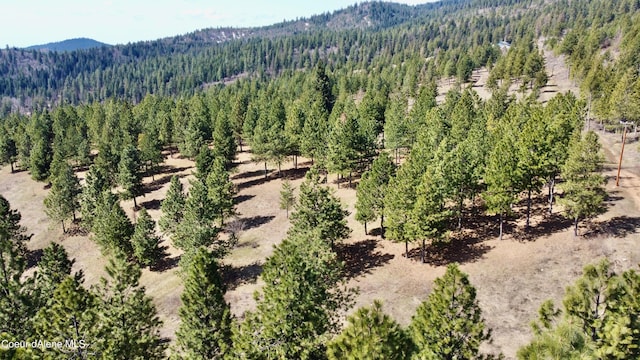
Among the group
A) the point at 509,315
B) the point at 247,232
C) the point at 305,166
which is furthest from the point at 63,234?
the point at 509,315

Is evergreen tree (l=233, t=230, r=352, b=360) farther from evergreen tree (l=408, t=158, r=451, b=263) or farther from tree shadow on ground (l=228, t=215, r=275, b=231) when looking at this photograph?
tree shadow on ground (l=228, t=215, r=275, b=231)

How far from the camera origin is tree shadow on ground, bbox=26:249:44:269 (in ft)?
207

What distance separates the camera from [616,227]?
1754 inches

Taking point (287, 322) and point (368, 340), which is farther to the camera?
point (287, 322)

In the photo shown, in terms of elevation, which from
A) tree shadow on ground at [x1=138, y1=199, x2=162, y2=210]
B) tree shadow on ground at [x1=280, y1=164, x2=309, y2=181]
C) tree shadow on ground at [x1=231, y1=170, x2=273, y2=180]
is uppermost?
tree shadow on ground at [x1=280, y1=164, x2=309, y2=181]

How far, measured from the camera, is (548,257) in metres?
42.5

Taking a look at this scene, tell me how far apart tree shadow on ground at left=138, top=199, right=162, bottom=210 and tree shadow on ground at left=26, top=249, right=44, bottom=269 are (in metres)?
16.5

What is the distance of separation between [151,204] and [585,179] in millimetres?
65889

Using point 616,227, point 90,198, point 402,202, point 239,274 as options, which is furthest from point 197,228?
point 616,227

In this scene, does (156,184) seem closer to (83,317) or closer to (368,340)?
(83,317)

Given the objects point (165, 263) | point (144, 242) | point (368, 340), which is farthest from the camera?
point (165, 263)

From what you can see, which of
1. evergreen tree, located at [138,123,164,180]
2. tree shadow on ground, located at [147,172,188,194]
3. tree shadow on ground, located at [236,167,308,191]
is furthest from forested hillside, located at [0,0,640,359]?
tree shadow on ground, located at [236,167,308,191]

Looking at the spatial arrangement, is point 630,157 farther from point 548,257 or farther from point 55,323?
point 55,323

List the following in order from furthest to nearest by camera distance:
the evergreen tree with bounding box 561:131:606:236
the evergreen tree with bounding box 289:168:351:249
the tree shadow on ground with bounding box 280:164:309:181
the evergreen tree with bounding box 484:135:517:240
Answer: the tree shadow on ground with bounding box 280:164:309:181 → the evergreen tree with bounding box 289:168:351:249 → the evergreen tree with bounding box 484:135:517:240 → the evergreen tree with bounding box 561:131:606:236
